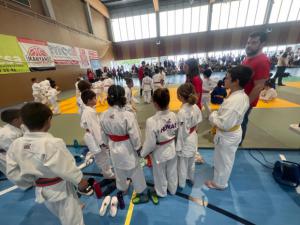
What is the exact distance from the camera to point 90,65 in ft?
52.2

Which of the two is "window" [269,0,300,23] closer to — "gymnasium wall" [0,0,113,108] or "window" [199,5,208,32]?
"window" [199,5,208,32]

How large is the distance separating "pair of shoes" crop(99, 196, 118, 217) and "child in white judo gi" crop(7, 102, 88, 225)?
816 mm

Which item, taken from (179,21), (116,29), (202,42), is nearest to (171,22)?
(179,21)

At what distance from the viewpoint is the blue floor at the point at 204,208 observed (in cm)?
180

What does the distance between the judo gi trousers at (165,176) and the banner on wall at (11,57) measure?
993cm

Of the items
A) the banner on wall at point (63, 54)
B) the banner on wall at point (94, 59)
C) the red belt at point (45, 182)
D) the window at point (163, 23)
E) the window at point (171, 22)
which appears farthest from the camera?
the window at point (163, 23)

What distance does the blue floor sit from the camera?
1.80 meters

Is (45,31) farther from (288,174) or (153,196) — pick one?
(288,174)

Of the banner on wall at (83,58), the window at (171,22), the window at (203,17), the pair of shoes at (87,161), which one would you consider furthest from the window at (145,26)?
the pair of shoes at (87,161)

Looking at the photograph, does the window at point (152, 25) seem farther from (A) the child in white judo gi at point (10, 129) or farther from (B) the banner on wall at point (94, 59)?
(A) the child in white judo gi at point (10, 129)

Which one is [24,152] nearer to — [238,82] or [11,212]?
[11,212]

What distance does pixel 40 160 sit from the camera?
3.83 ft

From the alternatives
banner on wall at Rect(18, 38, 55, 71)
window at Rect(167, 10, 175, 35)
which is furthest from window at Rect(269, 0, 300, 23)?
banner on wall at Rect(18, 38, 55, 71)

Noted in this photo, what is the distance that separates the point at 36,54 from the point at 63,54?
2.70 m
